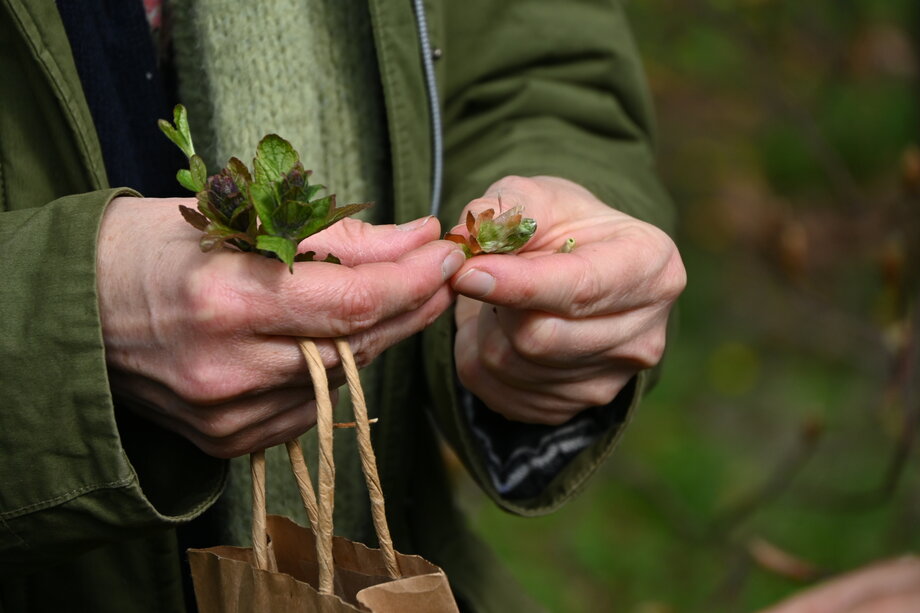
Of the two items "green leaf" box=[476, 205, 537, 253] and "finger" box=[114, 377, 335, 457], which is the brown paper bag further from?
"green leaf" box=[476, 205, 537, 253]

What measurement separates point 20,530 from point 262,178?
40cm

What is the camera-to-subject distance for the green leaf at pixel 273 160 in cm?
79

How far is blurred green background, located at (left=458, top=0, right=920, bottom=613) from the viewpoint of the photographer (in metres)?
2.79

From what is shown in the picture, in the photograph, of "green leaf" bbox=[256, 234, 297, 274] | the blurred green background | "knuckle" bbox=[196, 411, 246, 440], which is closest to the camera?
"green leaf" bbox=[256, 234, 297, 274]

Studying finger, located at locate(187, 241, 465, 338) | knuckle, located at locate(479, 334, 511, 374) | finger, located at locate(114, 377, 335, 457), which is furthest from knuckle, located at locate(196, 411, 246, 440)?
knuckle, located at locate(479, 334, 511, 374)

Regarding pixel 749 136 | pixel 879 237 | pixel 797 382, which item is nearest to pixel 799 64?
pixel 749 136

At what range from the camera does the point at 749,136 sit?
11.3 ft

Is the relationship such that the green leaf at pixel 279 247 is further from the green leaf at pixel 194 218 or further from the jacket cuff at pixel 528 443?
the jacket cuff at pixel 528 443

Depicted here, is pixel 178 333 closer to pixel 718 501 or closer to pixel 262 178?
pixel 262 178

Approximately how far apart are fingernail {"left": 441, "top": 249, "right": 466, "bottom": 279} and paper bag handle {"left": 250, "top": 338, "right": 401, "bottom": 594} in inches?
4.4

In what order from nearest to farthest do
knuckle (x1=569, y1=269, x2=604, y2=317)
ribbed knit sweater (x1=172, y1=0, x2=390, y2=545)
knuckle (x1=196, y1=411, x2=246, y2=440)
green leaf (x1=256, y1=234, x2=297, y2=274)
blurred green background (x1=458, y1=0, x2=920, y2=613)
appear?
1. green leaf (x1=256, y1=234, x2=297, y2=274)
2. knuckle (x1=196, y1=411, x2=246, y2=440)
3. knuckle (x1=569, y1=269, x2=604, y2=317)
4. ribbed knit sweater (x1=172, y1=0, x2=390, y2=545)
5. blurred green background (x1=458, y1=0, x2=920, y2=613)

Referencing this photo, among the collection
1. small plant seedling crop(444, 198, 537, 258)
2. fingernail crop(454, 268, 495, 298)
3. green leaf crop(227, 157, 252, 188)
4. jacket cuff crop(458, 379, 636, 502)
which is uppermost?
green leaf crop(227, 157, 252, 188)

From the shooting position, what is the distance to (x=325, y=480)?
0.81 metres

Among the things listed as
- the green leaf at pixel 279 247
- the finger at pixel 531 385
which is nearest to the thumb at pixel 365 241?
the green leaf at pixel 279 247
